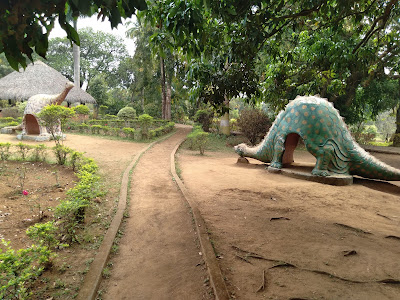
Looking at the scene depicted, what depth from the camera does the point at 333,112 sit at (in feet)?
23.0

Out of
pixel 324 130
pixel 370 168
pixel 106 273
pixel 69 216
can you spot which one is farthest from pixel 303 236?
pixel 370 168

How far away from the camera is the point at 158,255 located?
329 centimetres

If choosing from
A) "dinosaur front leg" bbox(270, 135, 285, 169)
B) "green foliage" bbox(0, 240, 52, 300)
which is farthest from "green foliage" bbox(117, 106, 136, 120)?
"green foliage" bbox(0, 240, 52, 300)

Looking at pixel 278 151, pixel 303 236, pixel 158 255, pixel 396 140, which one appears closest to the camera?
pixel 158 255

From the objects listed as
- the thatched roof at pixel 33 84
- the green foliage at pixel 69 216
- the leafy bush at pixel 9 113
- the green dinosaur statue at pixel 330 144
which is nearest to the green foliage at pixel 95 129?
the thatched roof at pixel 33 84

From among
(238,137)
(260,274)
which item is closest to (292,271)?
(260,274)

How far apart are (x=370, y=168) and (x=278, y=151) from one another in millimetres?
2358

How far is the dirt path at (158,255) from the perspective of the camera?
259cm

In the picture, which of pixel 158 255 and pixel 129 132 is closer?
pixel 158 255

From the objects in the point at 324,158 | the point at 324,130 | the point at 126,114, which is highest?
the point at 126,114

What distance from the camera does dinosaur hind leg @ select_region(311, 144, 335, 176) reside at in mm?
6691

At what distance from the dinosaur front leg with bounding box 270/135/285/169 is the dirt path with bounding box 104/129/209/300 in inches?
140

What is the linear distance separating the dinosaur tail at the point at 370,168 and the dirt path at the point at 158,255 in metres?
4.68

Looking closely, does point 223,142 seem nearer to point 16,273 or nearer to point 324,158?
point 324,158
